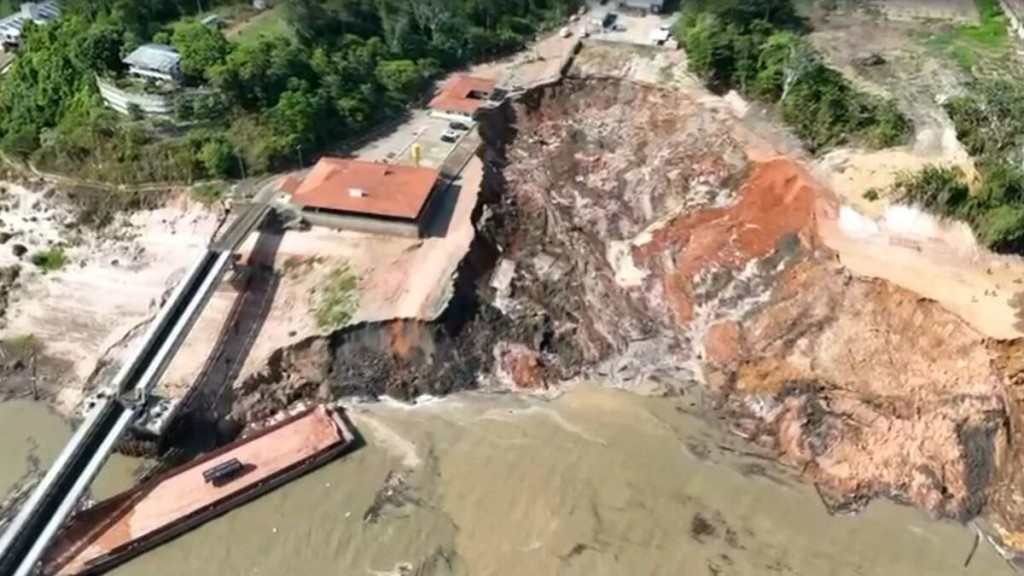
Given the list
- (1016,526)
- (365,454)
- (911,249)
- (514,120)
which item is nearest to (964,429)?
(1016,526)

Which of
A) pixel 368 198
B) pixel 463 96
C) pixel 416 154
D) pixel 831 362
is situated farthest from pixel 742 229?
pixel 463 96

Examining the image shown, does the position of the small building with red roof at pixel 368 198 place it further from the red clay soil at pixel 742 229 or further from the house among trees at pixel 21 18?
the house among trees at pixel 21 18

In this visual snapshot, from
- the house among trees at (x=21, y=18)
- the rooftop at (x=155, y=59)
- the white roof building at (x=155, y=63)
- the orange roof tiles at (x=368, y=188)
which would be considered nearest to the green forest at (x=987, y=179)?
the orange roof tiles at (x=368, y=188)

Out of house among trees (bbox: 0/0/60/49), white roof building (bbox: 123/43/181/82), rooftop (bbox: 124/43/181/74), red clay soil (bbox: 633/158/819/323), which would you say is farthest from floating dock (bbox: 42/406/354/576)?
house among trees (bbox: 0/0/60/49)

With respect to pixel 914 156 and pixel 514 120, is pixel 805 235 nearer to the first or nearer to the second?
pixel 914 156

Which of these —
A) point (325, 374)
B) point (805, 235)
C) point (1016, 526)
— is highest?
point (805, 235)

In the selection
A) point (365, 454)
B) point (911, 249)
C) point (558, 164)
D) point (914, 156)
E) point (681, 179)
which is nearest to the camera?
point (365, 454)
